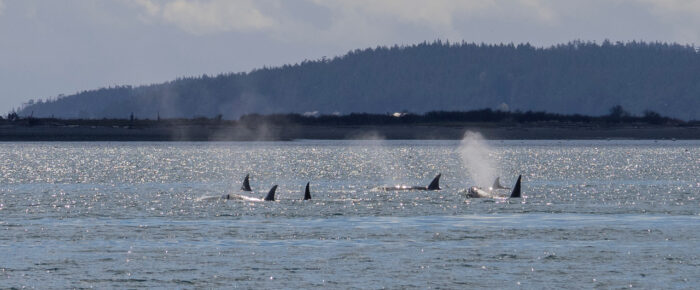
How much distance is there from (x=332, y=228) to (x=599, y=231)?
29.9 ft

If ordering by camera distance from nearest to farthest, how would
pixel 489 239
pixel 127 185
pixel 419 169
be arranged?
pixel 489 239
pixel 127 185
pixel 419 169

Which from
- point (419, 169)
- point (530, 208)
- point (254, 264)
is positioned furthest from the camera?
point (419, 169)

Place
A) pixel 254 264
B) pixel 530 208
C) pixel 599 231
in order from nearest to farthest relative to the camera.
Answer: pixel 254 264 < pixel 599 231 < pixel 530 208

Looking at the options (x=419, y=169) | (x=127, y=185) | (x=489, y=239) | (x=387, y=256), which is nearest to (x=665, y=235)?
(x=489, y=239)

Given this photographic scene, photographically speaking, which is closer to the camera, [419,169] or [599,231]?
[599,231]

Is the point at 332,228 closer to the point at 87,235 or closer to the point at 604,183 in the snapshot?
the point at 87,235

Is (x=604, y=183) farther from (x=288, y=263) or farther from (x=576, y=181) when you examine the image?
(x=288, y=263)

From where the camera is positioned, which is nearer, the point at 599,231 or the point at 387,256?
the point at 387,256

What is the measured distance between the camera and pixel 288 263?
1417 inches

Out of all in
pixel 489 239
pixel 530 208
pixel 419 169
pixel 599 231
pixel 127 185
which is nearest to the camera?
pixel 489 239

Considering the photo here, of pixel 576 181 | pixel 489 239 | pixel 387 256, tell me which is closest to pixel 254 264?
pixel 387 256

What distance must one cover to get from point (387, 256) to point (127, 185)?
45636 millimetres

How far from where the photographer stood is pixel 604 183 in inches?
3216

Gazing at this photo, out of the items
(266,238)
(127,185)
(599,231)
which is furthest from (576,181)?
(266,238)
